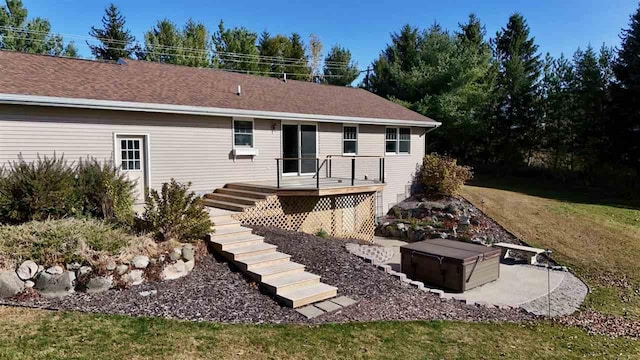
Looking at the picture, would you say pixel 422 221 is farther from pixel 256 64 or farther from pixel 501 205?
pixel 256 64

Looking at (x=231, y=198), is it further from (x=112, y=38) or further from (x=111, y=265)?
(x=112, y=38)

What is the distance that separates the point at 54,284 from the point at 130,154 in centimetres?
535

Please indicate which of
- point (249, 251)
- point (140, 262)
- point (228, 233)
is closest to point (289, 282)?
point (249, 251)

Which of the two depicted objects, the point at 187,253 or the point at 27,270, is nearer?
the point at 27,270

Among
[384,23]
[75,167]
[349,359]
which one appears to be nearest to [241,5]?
[384,23]

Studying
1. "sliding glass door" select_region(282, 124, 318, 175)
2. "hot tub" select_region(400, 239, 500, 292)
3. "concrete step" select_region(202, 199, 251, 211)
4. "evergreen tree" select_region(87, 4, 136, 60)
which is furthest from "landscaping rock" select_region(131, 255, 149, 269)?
"evergreen tree" select_region(87, 4, 136, 60)

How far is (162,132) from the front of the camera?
36.1 feet

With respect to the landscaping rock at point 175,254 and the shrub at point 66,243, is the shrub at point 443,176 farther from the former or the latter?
the shrub at point 66,243

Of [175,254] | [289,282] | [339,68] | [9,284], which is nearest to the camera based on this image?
[9,284]

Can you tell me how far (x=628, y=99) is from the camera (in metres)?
22.2

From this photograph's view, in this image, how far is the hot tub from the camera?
844cm

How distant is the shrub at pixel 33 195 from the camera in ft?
24.7

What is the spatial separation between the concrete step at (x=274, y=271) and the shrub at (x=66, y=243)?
1.80 meters

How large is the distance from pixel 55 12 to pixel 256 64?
14.0m
